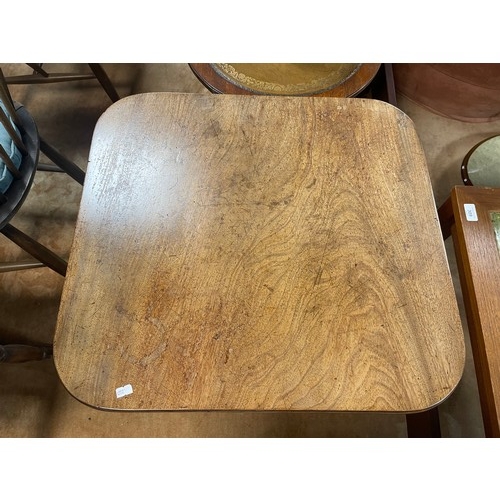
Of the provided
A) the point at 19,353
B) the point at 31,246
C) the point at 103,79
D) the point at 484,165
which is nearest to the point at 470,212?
the point at 484,165

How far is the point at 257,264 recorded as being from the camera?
84 cm

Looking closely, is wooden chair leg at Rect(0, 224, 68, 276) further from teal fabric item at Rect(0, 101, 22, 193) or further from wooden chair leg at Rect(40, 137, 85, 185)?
wooden chair leg at Rect(40, 137, 85, 185)

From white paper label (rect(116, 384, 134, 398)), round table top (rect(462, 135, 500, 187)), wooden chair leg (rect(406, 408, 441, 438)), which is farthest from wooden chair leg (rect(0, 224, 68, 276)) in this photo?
round table top (rect(462, 135, 500, 187))

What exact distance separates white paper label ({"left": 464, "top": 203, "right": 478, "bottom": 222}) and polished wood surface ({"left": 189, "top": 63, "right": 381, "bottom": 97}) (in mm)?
493

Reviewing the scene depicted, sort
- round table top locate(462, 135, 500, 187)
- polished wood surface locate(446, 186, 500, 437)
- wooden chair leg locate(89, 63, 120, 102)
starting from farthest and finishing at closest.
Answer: wooden chair leg locate(89, 63, 120, 102), round table top locate(462, 135, 500, 187), polished wood surface locate(446, 186, 500, 437)

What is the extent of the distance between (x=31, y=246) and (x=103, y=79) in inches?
37.5

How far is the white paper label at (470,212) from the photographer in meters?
1.14

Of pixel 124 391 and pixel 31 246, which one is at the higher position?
pixel 31 246

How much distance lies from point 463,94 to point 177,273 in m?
1.70

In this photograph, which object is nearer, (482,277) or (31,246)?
(482,277)

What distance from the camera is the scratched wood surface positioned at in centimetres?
75

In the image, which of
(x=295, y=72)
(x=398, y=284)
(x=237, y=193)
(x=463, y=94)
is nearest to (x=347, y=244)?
(x=398, y=284)

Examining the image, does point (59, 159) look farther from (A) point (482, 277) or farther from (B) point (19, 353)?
(A) point (482, 277)

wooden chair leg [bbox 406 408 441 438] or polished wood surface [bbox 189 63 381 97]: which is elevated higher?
polished wood surface [bbox 189 63 381 97]
